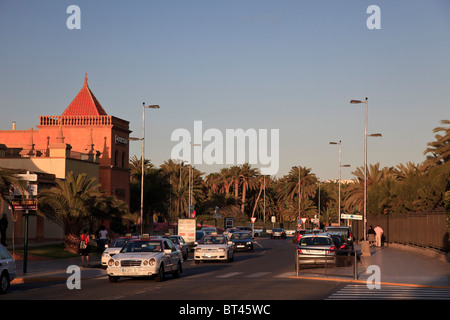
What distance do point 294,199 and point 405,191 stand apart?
235 ft

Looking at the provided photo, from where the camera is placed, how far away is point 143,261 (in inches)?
981

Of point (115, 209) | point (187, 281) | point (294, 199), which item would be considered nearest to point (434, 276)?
point (187, 281)

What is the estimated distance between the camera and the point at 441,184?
52625mm

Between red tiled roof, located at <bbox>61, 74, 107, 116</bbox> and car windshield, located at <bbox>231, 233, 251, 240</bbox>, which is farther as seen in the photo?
red tiled roof, located at <bbox>61, 74, 107, 116</bbox>

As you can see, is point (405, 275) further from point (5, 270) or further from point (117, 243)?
point (5, 270)

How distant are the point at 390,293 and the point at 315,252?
25.5 ft

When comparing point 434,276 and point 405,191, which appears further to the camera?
point 405,191

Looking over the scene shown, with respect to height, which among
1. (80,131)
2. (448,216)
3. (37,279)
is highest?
(80,131)

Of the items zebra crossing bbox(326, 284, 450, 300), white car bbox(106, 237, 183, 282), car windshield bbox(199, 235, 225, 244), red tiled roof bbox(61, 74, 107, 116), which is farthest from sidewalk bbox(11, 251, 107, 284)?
red tiled roof bbox(61, 74, 107, 116)

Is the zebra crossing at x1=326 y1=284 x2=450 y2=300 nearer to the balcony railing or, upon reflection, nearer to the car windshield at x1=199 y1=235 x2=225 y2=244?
the car windshield at x1=199 y1=235 x2=225 y2=244

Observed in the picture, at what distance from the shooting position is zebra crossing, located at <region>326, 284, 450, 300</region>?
1939cm

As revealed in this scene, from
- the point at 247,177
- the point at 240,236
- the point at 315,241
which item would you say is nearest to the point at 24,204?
the point at 315,241
